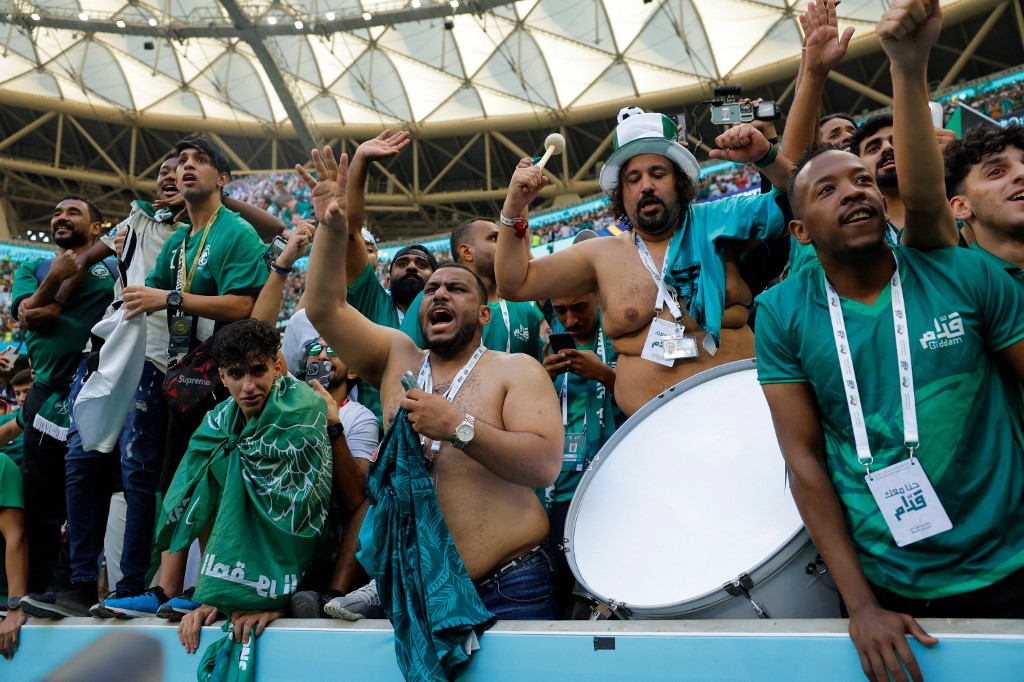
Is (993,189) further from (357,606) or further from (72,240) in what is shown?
(72,240)

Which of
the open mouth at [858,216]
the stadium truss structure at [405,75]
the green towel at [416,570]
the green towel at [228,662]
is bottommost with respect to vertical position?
the green towel at [228,662]

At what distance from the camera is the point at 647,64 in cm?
2292

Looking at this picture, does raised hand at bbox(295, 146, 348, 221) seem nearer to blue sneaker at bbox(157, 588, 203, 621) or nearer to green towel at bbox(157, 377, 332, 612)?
green towel at bbox(157, 377, 332, 612)

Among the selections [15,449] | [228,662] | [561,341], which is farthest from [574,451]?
[15,449]

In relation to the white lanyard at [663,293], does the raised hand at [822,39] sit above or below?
above

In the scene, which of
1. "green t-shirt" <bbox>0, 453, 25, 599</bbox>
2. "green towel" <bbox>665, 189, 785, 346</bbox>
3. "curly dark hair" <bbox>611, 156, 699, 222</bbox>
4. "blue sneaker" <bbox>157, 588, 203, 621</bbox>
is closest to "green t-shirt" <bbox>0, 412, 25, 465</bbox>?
"green t-shirt" <bbox>0, 453, 25, 599</bbox>

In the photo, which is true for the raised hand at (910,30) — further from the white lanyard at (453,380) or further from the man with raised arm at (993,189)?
the white lanyard at (453,380)

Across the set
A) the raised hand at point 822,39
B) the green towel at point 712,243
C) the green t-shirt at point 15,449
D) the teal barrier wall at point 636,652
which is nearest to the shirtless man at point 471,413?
the teal barrier wall at point 636,652

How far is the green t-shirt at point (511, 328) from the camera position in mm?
4375

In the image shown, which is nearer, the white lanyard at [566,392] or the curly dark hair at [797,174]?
the curly dark hair at [797,174]

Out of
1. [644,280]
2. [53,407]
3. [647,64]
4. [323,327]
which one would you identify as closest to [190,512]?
[323,327]

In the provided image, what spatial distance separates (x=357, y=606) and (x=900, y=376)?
2104 millimetres

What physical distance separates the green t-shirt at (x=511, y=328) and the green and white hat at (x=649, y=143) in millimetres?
1008

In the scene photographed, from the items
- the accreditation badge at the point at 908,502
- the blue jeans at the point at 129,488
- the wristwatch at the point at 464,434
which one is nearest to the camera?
the accreditation badge at the point at 908,502
